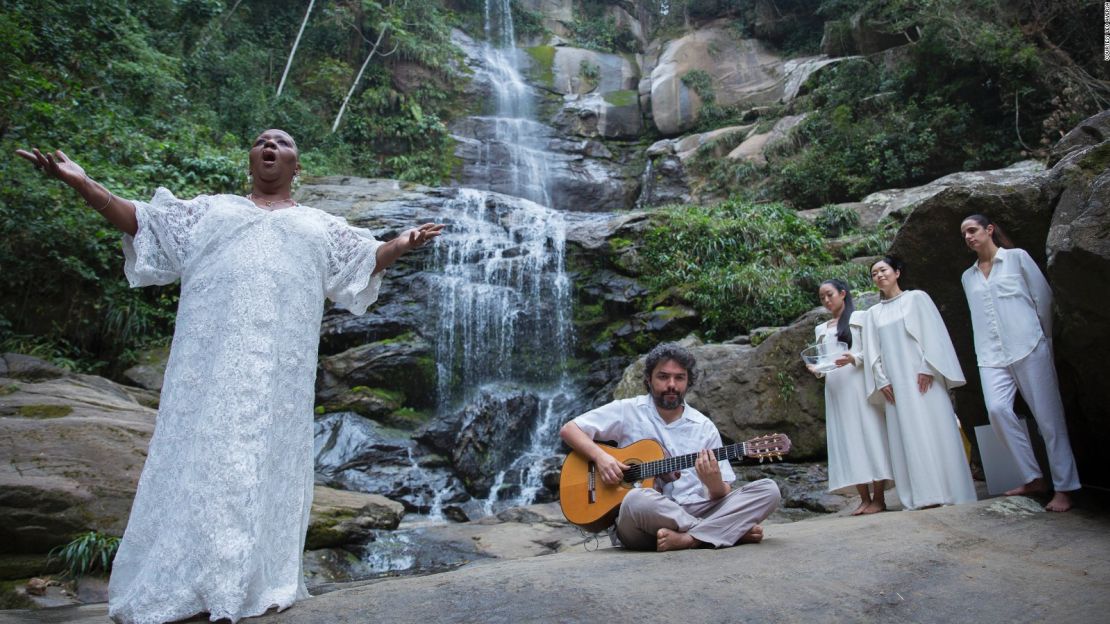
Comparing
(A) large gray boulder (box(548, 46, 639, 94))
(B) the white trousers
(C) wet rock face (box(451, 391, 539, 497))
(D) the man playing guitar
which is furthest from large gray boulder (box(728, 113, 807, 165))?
(D) the man playing guitar

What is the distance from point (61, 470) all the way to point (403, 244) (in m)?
3.38

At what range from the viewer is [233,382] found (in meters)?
2.59

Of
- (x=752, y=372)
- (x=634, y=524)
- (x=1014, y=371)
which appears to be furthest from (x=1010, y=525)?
(x=752, y=372)

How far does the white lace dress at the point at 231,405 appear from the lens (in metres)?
2.39

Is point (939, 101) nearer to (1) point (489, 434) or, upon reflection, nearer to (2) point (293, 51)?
(1) point (489, 434)

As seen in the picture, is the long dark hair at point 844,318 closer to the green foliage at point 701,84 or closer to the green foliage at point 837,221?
the green foliage at point 837,221

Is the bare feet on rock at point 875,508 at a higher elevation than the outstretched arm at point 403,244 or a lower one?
lower

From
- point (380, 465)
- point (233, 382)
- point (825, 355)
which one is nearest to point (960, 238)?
point (825, 355)

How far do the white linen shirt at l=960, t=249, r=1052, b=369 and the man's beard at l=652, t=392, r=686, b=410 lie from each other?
2406 millimetres

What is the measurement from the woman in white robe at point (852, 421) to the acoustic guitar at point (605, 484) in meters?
2.19

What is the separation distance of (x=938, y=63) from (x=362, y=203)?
1256 centimetres

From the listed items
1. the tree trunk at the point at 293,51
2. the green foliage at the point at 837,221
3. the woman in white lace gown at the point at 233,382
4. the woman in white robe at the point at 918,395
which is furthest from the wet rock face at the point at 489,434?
the tree trunk at the point at 293,51

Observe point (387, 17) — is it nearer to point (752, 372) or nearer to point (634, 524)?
point (752, 372)

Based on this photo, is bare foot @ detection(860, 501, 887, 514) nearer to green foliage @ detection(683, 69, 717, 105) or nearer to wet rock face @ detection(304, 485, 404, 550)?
wet rock face @ detection(304, 485, 404, 550)
